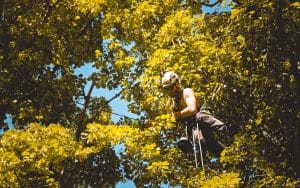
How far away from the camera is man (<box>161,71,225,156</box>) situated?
25.1 ft

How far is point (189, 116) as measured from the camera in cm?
793

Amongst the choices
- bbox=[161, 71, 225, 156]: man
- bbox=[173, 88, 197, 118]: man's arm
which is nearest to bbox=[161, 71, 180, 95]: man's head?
bbox=[161, 71, 225, 156]: man

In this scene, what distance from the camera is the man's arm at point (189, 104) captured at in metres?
→ 7.54

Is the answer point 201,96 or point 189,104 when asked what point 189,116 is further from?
point 201,96

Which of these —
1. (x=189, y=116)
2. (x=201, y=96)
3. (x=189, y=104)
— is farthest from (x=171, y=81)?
(x=201, y=96)

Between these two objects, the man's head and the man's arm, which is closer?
the man's arm

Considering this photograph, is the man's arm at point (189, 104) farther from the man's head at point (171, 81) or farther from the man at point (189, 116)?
the man's head at point (171, 81)

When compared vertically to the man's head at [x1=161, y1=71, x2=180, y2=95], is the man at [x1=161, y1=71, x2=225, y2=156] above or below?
below

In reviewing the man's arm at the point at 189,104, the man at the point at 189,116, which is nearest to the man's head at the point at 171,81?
the man at the point at 189,116

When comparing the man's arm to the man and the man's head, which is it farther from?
the man's head

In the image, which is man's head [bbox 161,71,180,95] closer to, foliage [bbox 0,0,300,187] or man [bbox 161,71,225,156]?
man [bbox 161,71,225,156]

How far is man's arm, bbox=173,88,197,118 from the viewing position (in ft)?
24.7

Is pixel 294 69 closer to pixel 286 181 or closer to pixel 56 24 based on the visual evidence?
pixel 286 181

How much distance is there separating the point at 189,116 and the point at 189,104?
1.27ft
